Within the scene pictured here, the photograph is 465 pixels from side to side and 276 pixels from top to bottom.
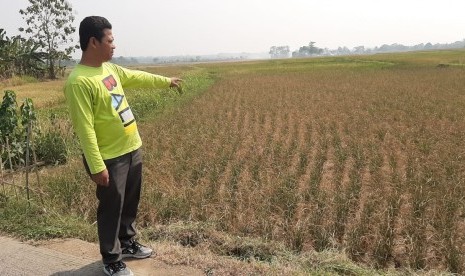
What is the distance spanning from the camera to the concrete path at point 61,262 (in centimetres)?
259

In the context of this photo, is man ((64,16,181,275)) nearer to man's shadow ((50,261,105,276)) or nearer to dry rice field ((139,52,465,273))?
man's shadow ((50,261,105,276))

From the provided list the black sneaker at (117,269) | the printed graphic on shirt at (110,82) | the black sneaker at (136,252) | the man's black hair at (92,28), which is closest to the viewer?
the man's black hair at (92,28)

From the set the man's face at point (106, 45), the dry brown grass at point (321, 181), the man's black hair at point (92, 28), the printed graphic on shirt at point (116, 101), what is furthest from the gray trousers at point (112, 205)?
the dry brown grass at point (321, 181)

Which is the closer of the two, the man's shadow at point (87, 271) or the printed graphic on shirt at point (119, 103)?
the printed graphic on shirt at point (119, 103)

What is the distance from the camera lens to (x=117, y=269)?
249cm

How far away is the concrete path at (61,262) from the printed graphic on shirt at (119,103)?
982 mm

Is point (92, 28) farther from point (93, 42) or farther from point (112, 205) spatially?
point (112, 205)

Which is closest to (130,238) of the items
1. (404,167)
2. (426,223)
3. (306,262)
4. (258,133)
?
(306,262)

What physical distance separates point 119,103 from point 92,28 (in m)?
0.47

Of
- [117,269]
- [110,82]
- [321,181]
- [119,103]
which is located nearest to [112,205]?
[117,269]

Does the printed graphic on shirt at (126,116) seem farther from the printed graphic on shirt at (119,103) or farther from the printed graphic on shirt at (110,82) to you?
the printed graphic on shirt at (110,82)

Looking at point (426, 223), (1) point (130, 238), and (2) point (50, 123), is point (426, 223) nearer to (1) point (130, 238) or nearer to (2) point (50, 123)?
(1) point (130, 238)

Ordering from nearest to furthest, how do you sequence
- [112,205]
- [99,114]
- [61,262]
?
[99,114], [112,205], [61,262]

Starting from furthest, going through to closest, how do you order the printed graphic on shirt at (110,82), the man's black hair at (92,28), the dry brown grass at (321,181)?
the dry brown grass at (321,181), the printed graphic on shirt at (110,82), the man's black hair at (92,28)
